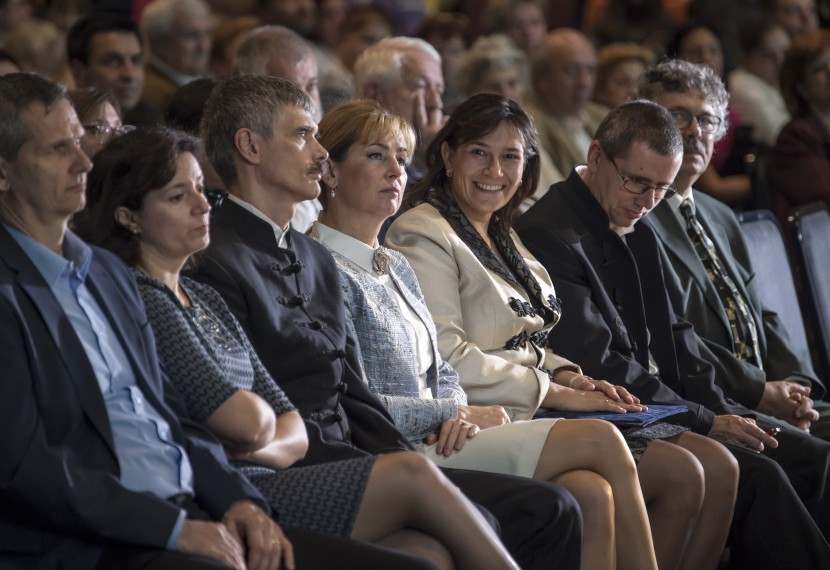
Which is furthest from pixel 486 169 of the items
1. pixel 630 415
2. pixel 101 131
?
pixel 101 131

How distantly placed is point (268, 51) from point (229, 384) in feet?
7.54

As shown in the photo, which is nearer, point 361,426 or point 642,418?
point 361,426

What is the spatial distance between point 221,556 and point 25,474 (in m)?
0.33

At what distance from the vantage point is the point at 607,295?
11.8 ft

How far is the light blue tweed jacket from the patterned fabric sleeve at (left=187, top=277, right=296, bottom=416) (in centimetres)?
41

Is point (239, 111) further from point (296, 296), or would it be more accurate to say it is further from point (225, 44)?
point (225, 44)

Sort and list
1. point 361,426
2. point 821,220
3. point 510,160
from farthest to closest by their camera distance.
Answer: point 821,220 < point 510,160 < point 361,426

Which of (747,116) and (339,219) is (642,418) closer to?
(339,219)

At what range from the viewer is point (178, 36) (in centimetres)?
574

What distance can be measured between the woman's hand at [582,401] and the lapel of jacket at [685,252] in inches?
30.8

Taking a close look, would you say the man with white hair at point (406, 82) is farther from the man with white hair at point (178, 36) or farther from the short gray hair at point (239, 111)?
the short gray hair at point (239, 111)

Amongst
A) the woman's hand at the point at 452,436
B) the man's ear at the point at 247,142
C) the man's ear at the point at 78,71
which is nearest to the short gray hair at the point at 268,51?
the man's ear at the point at 78,71

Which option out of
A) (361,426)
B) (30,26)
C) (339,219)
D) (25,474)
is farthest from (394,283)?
(30,26)

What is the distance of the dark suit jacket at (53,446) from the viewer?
203 centimetres
